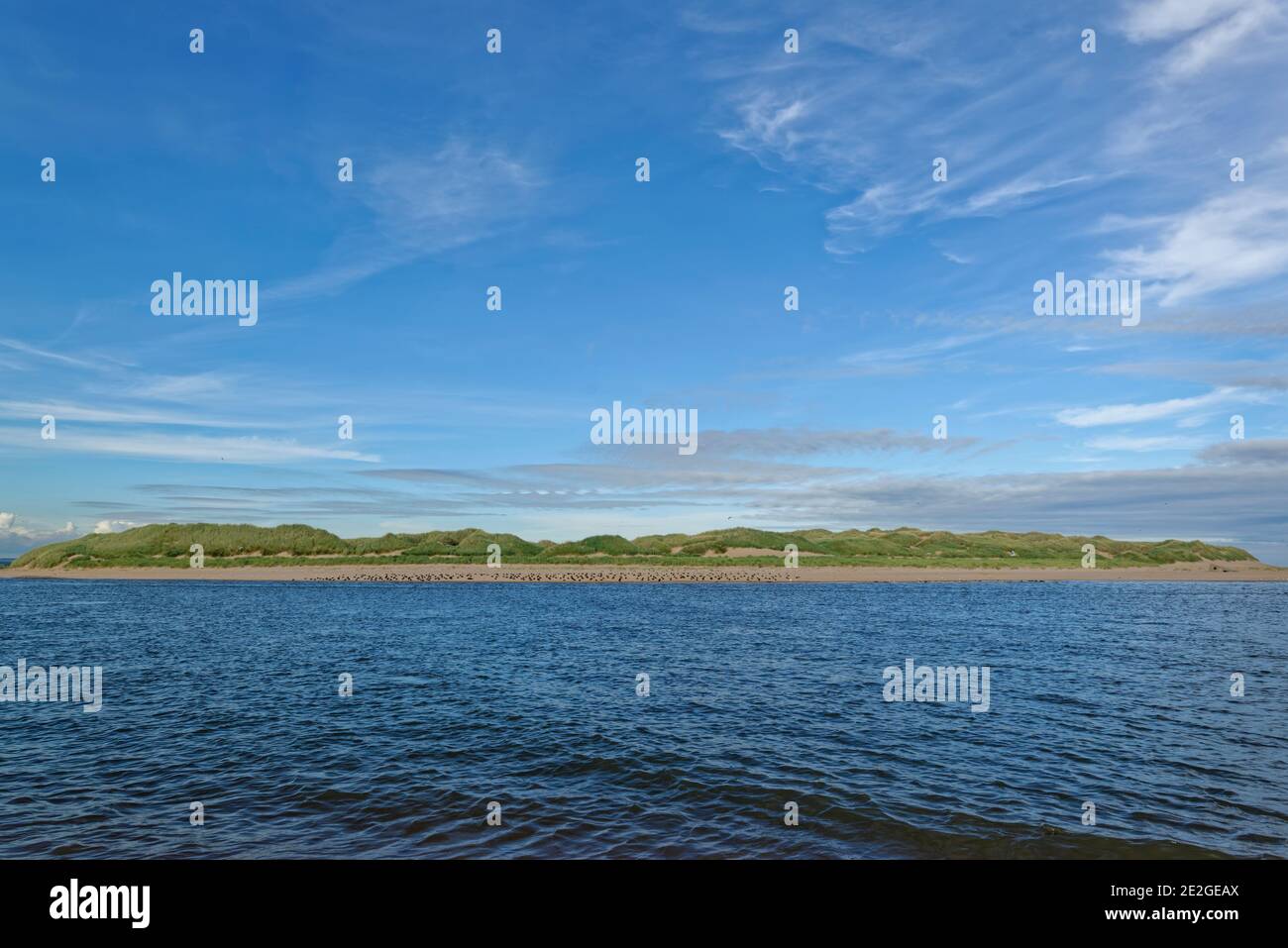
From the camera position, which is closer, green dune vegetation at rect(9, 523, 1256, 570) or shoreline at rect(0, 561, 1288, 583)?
→ shoreline at rect(0, 561, 1288, 583)

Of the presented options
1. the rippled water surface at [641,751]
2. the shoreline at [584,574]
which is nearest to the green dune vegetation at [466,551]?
the shoreline at [584,574]

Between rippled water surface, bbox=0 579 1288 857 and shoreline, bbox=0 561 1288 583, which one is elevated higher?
rippled water surface, bbox=0 579 1288 857

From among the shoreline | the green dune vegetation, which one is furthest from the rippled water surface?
the green dune vegetation

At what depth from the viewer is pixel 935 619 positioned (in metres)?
66.4

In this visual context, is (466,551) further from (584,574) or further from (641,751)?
(641,751)

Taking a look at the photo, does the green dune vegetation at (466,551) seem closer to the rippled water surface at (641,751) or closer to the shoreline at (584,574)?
the shoreline at (584,574)

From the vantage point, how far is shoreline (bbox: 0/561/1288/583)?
148675 mm

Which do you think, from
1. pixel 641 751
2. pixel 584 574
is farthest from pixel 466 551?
pixel 641 751

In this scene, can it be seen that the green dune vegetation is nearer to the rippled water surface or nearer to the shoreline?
the shoreline

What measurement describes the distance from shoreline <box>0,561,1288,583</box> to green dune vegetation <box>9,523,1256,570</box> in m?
4.46

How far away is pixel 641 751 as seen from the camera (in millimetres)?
21234
